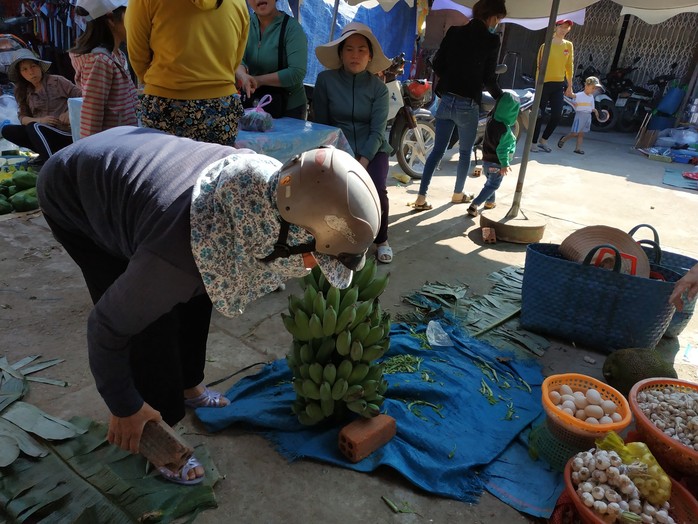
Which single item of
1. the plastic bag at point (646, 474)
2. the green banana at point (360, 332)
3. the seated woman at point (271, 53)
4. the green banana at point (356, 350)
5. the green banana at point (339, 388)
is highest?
the seated woman at point (271, 53)

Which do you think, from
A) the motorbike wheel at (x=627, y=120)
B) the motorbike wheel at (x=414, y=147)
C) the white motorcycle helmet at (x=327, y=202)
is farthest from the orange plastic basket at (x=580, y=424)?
the motorbike wheel at (x=627, y=120)

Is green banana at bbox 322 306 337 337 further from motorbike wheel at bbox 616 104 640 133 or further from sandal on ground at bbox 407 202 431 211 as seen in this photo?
motorbike wheel at bbox 616 104 640 133

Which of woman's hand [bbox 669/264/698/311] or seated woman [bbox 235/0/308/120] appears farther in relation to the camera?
seated woman [bbox 235/0/308/120]

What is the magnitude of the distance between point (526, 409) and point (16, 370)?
262 centimetres

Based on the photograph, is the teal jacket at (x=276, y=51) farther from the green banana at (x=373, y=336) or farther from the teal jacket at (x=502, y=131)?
the green banana at (x=373, y=336)

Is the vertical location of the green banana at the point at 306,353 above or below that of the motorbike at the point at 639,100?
below

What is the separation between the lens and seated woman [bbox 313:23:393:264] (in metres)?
3.75

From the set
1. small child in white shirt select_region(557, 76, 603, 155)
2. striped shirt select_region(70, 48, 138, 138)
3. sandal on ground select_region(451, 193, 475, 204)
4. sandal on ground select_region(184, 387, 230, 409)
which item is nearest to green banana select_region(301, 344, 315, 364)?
sandal on ground select_region(184, 387, 230, 409)

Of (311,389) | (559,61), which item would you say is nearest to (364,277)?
(311,389)

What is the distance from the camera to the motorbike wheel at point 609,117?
11.6 metres

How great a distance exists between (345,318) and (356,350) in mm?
146

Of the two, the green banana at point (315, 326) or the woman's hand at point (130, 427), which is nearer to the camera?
the woman's hand at point (130, 427)

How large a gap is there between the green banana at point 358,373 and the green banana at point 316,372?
0.43ft

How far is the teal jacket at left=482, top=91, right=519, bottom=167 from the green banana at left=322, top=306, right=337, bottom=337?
3.57 meters
